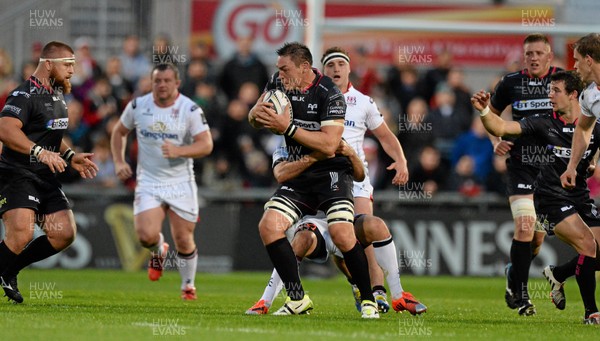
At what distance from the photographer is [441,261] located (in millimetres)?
20266

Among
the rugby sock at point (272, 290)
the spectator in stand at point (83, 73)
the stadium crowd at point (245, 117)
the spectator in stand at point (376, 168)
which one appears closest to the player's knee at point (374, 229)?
the rugby sock at point (272, 290)

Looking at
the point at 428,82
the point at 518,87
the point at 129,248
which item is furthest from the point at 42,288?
the point at 428,82

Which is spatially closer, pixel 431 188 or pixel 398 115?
pixel 431 188

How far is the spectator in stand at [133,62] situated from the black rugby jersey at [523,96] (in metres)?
10.7

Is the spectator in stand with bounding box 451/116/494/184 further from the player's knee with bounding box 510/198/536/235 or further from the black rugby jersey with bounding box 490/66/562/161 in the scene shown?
the player's knee with bounding box 510/198/536/235

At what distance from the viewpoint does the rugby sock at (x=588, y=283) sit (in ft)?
36.3

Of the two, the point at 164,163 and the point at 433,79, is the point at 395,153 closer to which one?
the point at 164,163

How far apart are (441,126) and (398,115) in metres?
0.86

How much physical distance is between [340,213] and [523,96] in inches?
134

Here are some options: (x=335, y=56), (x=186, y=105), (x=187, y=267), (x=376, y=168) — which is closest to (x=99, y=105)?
(x=376, y=168)

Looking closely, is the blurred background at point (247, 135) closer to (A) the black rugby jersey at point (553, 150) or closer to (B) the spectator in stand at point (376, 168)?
(B) the spectator in stand at point (376, 168)

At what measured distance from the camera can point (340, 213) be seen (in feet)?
36.0

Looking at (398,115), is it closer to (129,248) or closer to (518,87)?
(129,248)

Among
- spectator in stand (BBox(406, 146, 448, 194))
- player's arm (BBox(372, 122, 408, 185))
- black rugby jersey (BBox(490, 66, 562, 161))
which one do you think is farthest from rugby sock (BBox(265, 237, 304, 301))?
spectator in stand (BBox(406, 146, 448, 194))
